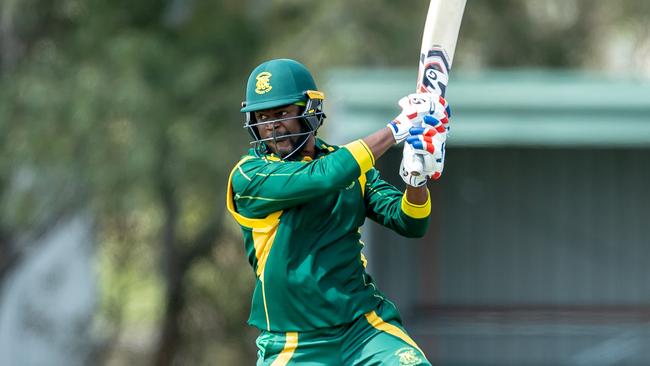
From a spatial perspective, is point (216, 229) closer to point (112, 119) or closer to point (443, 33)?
point (112, 119)

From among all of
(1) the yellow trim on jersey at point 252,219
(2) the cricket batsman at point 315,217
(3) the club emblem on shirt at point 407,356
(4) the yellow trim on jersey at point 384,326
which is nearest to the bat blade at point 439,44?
(2) the cricket batsman at point 315,217

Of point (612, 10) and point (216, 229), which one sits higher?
point (612, 10)

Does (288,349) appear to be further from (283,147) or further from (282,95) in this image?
(282,95)

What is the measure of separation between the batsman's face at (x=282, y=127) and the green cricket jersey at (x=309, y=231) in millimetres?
58

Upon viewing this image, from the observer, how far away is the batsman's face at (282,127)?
494 cm

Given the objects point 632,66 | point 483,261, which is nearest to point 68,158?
point 483,261

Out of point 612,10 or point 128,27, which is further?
point 612,10

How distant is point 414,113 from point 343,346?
2.79 ft

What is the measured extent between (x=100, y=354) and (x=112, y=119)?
126 inches

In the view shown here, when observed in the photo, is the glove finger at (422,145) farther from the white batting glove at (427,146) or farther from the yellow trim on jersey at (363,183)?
the yellow trim on jersey at (363,183)

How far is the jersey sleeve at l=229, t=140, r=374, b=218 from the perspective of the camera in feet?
15.4

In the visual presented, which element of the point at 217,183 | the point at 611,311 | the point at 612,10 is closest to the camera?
the point at 611,311

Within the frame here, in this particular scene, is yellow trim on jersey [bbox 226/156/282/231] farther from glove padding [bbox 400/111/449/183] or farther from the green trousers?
glove padding [bbox 400/111/449/183]

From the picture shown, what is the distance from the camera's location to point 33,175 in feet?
42.2
